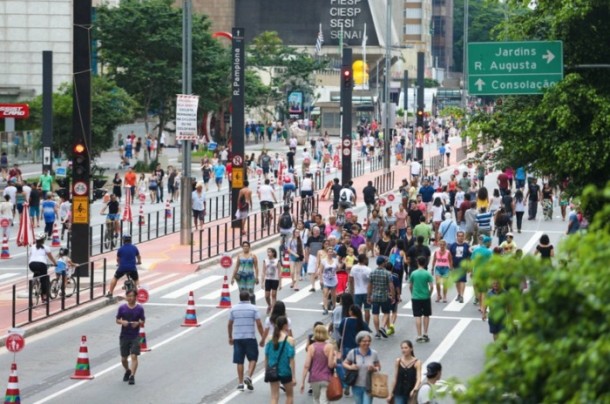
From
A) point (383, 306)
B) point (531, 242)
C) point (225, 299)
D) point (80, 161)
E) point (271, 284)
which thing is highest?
point (80, 161)

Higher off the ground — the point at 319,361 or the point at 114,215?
the point at 114,215

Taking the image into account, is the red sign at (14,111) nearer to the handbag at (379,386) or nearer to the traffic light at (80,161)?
the traffic light at (80,161)

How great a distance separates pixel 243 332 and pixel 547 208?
27.7m

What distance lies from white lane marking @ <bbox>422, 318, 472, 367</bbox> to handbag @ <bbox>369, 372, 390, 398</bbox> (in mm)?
5106

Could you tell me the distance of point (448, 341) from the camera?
80.1 ft

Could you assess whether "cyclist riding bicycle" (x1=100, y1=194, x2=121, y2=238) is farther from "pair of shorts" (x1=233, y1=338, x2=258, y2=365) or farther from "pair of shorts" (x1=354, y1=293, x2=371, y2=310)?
"pair of shorts" (x1=233, y1=338, x2=258, y2=365)

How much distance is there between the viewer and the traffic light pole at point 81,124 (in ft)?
99.9

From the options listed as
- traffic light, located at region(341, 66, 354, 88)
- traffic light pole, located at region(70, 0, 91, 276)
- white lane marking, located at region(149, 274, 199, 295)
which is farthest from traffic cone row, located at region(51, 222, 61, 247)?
traffic light, located at region(341, 66, 354, 88)

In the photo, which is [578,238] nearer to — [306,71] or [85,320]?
[85,320]

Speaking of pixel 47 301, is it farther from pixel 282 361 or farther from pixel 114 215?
pixel 114 215

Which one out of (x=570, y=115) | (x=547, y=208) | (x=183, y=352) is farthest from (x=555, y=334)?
(x=547, y=208)

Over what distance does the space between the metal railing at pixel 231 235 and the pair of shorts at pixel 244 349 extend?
15.7 metres

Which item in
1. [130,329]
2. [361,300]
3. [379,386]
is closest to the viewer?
[379,386]

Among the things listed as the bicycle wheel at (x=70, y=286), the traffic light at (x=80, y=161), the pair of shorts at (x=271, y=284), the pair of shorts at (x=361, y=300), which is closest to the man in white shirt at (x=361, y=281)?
the pair of shorts at (x=361, y=300)
